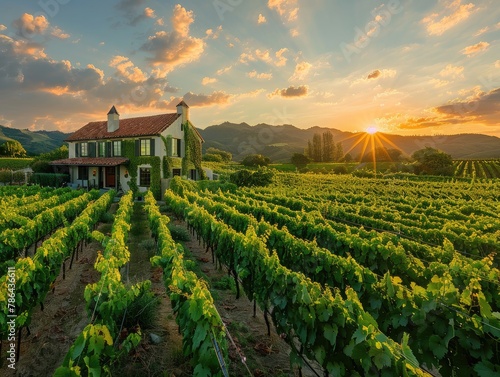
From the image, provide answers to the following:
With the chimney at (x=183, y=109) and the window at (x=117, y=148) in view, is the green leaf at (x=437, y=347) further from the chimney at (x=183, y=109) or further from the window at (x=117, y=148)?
the window at (x=117, y=148)

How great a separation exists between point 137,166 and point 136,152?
1.37 metres

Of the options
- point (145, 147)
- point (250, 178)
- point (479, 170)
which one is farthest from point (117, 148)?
point (479, 170)

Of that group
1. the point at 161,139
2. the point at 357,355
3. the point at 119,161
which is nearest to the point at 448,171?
the point at 161,139

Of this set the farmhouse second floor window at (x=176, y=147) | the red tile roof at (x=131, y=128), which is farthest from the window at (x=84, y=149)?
the farmhouse second floor window at (x=176, y=147)

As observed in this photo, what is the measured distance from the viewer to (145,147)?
1102 inches

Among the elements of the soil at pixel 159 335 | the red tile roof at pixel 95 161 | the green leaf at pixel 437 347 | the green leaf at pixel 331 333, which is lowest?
the soil at pixel 159 335

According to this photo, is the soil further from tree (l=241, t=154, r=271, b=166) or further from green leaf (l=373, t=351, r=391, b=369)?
tree (l=241, t=154, r=271, b=166)

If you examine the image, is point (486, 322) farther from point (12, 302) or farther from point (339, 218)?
point (339, 218)

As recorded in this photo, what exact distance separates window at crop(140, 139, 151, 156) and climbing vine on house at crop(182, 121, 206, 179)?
354 centimetres

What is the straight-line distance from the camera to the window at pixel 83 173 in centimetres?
3056

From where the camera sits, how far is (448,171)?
51.6 meters

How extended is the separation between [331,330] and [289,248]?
361cm

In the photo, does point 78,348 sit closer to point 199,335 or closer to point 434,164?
point 199,335

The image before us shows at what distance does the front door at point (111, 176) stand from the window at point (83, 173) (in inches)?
112
